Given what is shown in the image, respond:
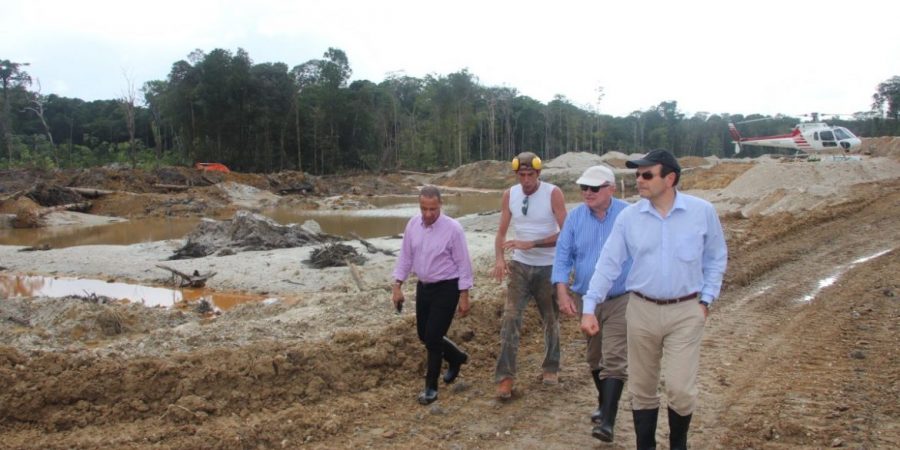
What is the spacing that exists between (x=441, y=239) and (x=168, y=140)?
74.9 metres

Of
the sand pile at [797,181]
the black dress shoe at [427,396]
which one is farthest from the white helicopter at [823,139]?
the black dress shoe at [427,396]

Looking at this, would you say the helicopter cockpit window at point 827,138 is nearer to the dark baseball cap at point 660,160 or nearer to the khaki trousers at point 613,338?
the khaki trousers at point 613,338

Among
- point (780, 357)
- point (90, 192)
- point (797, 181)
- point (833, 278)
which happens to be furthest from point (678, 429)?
point (90, 192)

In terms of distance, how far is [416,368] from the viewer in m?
5.76

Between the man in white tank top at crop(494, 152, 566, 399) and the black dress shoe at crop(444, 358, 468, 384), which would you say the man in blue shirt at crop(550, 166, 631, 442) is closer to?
the man in white tank top at crop(494, 152, 566, 399)

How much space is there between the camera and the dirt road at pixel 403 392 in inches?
169

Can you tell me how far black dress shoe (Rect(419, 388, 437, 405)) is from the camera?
4973 mm

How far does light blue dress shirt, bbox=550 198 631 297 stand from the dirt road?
1.08m

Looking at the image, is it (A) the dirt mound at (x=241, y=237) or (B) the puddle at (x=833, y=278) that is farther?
(A) the dirt mound at (x=241, y=237)

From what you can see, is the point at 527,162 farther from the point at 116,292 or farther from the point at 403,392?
the point at 116,292

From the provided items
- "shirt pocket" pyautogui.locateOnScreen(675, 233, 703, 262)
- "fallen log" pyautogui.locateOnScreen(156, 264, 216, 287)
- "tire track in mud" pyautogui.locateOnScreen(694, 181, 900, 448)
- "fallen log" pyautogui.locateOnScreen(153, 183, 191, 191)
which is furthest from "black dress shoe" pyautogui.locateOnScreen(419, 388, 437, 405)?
"fallen log" pyautogui.locateOnScreen(153, 183, 191, 191)

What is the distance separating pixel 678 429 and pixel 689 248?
985 millimetres

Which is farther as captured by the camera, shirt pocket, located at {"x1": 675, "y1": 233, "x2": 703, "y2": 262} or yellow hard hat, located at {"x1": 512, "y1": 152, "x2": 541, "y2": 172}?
yellow hard hat, located at {"x1": 512, "y1": 152, "x2": 541, "y2": 172}

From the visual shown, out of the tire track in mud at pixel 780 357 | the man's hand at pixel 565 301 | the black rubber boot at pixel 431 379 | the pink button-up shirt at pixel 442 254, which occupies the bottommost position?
the tire track in mud at pixel 780 357
